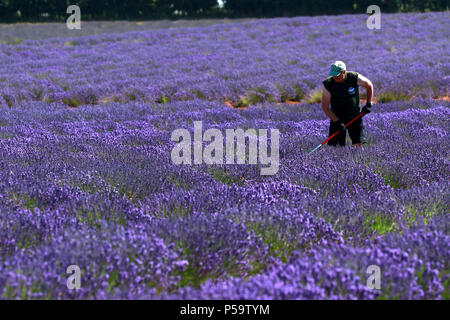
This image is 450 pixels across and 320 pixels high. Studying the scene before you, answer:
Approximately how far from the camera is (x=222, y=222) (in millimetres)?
2365

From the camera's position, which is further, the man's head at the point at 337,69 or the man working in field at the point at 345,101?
the man working in field at the point at 345,101

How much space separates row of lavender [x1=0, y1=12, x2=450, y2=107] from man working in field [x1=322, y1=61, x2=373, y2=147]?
4370 mm

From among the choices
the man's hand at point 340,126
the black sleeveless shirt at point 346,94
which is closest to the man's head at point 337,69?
the black sleeveless shirt at point 346,94

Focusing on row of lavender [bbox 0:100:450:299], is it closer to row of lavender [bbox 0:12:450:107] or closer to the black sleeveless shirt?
the black sleeveless shirt

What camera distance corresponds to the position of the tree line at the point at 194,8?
32125mm

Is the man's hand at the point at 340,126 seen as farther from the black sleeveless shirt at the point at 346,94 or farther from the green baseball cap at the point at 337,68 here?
the green baseball cap at the point at 337,68

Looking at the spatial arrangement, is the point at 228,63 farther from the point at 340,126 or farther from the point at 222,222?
the point at 222,222

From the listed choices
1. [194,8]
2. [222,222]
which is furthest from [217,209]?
[194,8]

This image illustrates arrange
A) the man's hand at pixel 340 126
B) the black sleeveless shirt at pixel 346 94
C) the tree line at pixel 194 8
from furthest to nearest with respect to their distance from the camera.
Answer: the tree line at pixel 194 8 < the black sleeveless shirt at pixel 346 94 < the man's hand at pixel 340 126

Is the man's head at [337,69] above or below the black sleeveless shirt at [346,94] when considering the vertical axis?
above

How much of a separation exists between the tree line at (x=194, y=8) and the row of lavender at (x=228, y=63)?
11.3 metres

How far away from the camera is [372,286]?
5.79 ft

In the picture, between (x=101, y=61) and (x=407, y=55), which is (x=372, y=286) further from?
(x=101, y=61)

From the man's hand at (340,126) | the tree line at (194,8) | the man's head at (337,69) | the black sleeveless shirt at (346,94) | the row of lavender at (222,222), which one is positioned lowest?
the row of lavender at (222,222)
